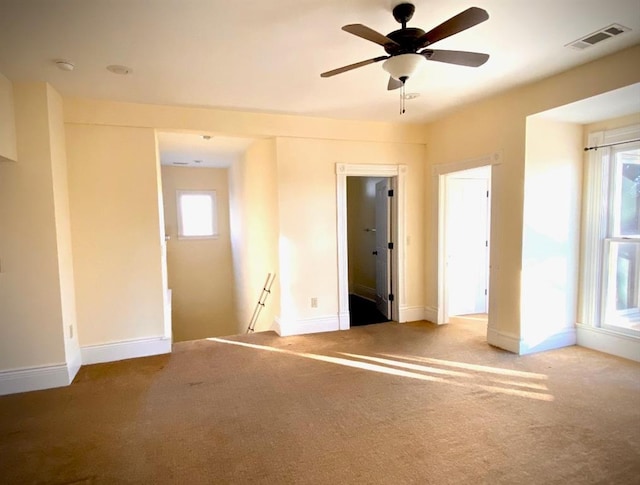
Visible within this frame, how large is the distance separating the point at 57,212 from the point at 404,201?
4022mm

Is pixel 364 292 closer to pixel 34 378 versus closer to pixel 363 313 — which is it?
pixel 363 313

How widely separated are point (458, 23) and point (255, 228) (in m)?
4.32

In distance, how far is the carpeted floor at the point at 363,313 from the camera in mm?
5277

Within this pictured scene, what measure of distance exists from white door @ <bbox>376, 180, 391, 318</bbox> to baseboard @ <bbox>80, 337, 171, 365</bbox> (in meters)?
3.01

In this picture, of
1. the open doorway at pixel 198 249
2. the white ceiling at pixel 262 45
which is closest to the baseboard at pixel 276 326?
the white ceiling at pixel 262 45

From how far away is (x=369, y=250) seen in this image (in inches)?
263

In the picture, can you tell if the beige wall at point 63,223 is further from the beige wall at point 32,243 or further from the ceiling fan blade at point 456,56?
the ceiling fan blade at point 456,56

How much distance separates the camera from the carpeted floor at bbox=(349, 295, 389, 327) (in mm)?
5277

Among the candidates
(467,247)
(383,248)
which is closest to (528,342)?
(467,247)

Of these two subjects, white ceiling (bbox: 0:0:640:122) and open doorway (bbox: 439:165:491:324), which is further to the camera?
open doorway (bbox: 439:165:491:324)

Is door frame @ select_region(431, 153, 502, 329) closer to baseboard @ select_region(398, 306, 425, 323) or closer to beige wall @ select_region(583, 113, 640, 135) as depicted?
baseboard @ select_region(398, 306, 425, 323)

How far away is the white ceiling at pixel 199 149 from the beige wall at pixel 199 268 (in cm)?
38

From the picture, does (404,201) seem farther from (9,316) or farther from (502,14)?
(9,316)

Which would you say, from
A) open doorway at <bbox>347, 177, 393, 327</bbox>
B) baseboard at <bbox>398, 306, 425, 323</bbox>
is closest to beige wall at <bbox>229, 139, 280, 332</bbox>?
open doorway at <bbox>347, 177, 393, 327</bbox>
